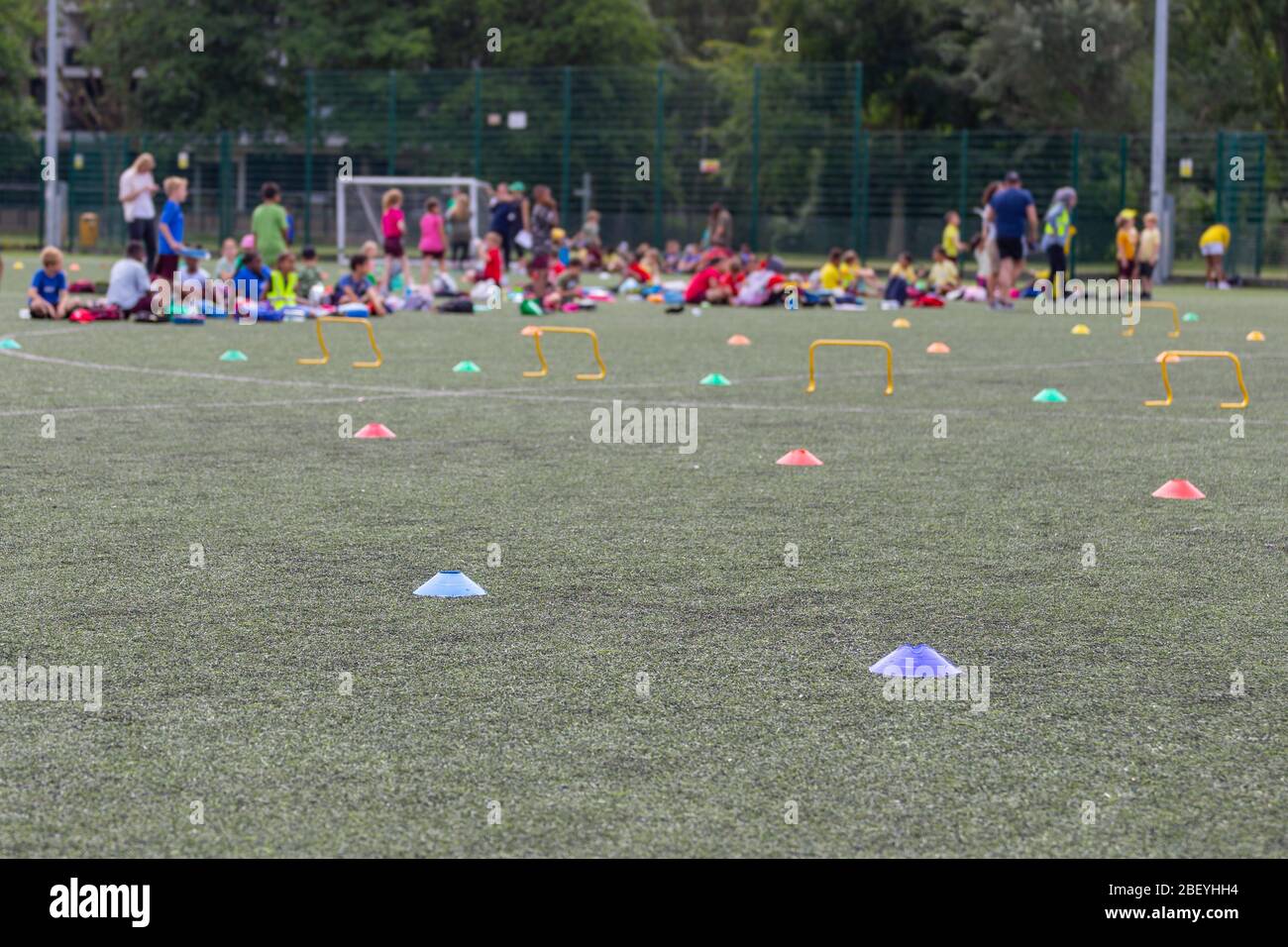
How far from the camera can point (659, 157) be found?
42531 millimetres

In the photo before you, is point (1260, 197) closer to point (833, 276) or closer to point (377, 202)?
point (833, 276)

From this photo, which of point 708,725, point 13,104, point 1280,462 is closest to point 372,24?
point 13,104

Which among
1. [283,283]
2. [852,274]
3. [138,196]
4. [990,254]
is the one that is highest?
[138,196]

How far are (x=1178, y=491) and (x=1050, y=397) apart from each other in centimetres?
487

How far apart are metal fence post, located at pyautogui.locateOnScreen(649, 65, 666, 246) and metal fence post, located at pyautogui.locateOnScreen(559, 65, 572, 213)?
1801 mm

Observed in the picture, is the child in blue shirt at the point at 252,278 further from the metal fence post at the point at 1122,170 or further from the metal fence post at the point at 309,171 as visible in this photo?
the metal fence post at the point at 1122,170

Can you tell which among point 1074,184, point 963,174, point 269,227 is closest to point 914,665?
point 269,227

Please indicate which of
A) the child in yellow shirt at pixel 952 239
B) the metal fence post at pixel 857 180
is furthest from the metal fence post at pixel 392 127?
the child in yellow shirt at pixel 952 239

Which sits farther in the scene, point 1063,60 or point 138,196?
point 1063,60

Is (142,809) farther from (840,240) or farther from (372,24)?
(372,24)

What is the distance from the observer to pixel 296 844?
4367 millimetres

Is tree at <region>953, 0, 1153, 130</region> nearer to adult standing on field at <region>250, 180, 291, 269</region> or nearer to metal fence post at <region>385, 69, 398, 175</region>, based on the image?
metal fence post at <region>385, 69, 398, 175</region>

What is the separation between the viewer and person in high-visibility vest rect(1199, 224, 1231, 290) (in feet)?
→ 120
